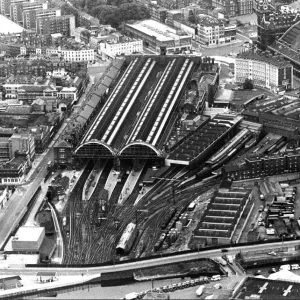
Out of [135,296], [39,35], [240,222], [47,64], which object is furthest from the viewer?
[39,35]

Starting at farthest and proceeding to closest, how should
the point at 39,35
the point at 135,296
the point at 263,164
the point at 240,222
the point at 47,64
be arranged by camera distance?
the point at 39,35, the point at 47,64, the point at 263,164, the point at 240,222, the point at 135,296

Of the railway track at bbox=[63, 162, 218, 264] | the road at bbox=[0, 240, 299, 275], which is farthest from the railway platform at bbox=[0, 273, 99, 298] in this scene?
the railway track at bbox=[63, 162, 218, 264]

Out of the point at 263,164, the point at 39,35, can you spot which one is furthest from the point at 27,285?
the point at 39,35

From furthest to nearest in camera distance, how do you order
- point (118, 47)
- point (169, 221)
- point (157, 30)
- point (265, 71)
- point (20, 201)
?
point (157, 30), point (118, 47), point (265, 71), point (20, 201), point (169, 221)

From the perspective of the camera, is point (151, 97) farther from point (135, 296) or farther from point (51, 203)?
point (135, 296)

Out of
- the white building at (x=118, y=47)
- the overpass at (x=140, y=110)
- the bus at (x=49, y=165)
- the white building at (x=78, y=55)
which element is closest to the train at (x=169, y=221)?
the overpass at (x=140, y=110)

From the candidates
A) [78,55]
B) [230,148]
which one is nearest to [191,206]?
[230,148]

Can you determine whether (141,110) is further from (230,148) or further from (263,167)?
(263,167)
